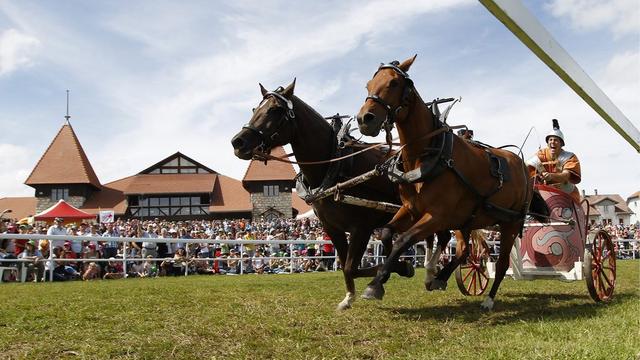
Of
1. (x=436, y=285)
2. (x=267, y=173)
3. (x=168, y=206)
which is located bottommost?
(x=436, y=285)

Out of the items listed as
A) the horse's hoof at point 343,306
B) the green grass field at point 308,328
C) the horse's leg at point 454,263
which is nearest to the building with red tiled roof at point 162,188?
the horse's leg at point 454,263

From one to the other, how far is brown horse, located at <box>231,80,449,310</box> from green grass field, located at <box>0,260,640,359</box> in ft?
2.24

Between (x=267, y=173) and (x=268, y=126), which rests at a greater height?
(x=267, y=173)

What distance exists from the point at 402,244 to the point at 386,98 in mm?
1406

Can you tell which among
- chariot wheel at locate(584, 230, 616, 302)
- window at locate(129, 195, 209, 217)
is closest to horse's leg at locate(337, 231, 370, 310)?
chariot wheel at locate(584, 230, 616, 302)

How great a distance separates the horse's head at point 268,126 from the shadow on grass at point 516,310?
2.34m

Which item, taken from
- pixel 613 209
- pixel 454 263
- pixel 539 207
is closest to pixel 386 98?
pixel 454 263

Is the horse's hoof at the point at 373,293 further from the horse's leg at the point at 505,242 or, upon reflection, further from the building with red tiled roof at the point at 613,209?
the building with red tiled roof at the point at 613,209

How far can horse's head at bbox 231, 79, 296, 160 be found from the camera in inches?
243

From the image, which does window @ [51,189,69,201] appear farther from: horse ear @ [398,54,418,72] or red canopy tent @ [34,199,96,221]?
horse ear @ [398,54,418,72]

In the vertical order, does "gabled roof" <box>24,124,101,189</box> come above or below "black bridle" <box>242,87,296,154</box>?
above

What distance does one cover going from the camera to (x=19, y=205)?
70812mm

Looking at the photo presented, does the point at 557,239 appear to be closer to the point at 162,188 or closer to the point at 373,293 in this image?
the point at 373,293

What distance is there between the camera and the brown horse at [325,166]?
249 inches
